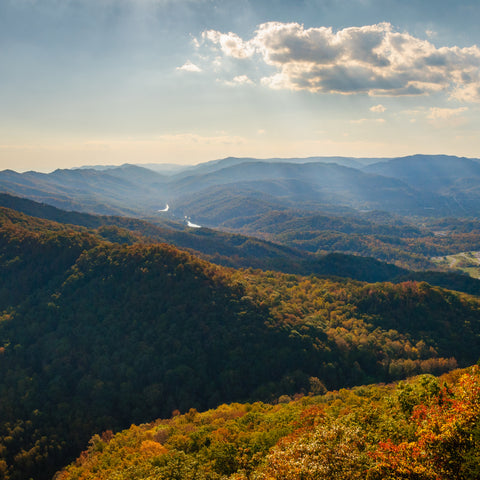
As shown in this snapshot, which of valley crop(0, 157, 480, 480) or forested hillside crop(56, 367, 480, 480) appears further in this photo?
valley crop(0, 157, 480, 480)

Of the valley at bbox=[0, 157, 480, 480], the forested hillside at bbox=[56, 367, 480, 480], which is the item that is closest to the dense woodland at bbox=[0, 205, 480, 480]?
the valley at bbox=[0, 157, 480, 480]

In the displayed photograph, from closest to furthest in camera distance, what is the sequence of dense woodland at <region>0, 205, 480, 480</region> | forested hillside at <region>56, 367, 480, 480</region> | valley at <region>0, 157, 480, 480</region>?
forested hillside at <region>56, 367, 480, 480</region> < valley at <region>0, 157, 480, 480</region> < dense woodland at <region>0, 205, 480, 480</region>

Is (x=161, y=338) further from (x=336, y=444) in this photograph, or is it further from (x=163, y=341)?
(x=336, y=444)

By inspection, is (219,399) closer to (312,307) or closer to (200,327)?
(200,327)

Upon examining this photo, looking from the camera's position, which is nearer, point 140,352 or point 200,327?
point 140,352

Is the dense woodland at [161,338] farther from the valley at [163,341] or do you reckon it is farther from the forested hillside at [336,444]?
the forested hillside at [336,444]

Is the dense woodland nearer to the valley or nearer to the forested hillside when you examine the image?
the valley

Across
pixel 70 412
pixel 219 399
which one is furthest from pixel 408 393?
pixel 70 412
